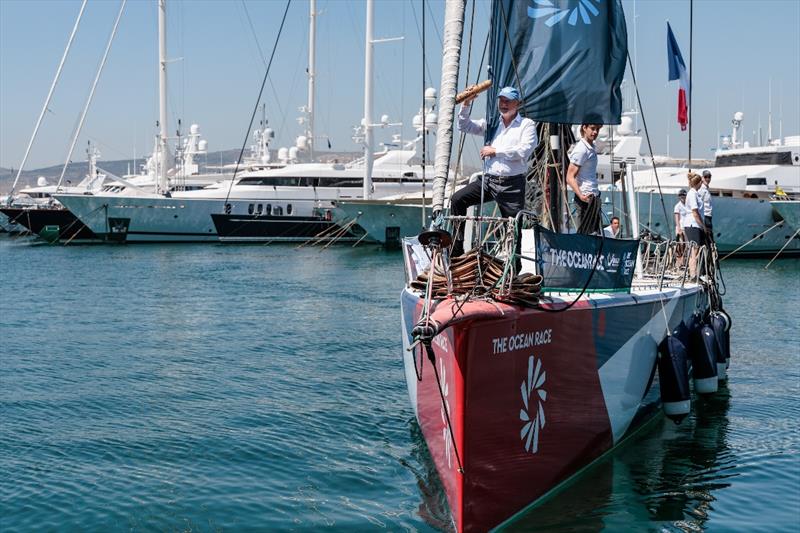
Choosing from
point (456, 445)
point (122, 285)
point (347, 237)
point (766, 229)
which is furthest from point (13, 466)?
point (347, 237)

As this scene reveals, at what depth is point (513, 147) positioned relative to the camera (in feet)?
Answer: 28.2

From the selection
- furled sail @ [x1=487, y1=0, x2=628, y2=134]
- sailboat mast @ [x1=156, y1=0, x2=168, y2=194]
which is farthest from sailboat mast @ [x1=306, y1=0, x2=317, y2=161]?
furled sail @ [x1=487, y1=0, x2=628, y2=134]

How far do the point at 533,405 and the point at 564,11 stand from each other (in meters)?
3.92

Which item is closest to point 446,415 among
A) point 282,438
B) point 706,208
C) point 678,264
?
point 282,438

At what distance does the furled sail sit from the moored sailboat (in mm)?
14

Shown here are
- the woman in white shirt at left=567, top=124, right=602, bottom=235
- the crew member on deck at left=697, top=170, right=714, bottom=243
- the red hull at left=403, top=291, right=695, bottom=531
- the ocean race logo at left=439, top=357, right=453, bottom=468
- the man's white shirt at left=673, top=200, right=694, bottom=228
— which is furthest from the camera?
the crew member on deck at left=697, top=170, right=714, bottom=243

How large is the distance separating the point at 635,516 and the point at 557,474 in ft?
2.35

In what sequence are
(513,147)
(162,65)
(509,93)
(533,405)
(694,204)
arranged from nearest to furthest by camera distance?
(533,405)
(513,147)
(509,93)
(694,204)
(162,65)

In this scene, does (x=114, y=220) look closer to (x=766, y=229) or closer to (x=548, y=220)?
(x=766, y=229)

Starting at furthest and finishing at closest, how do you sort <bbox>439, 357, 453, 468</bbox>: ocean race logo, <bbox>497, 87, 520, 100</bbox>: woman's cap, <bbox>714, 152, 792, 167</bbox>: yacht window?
<bbox>714, 152, 792, 167</bbox>: yacht window, <bbox>497, 87, 520, 100</bbox>: woman's cap, <bbox>439, 357, 453, 468</bbox>: ocean race logo

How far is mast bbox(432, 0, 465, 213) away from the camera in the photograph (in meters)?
8.16

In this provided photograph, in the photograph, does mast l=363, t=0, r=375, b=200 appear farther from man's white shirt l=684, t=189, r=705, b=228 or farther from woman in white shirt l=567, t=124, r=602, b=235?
woman in white shirt l=567, t=124, r=602, b=235

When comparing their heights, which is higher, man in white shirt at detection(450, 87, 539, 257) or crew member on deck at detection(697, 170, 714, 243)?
man in white shirt at detection(450, 87, 539, 257)

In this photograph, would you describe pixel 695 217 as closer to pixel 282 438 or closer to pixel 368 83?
pixel 282 438
